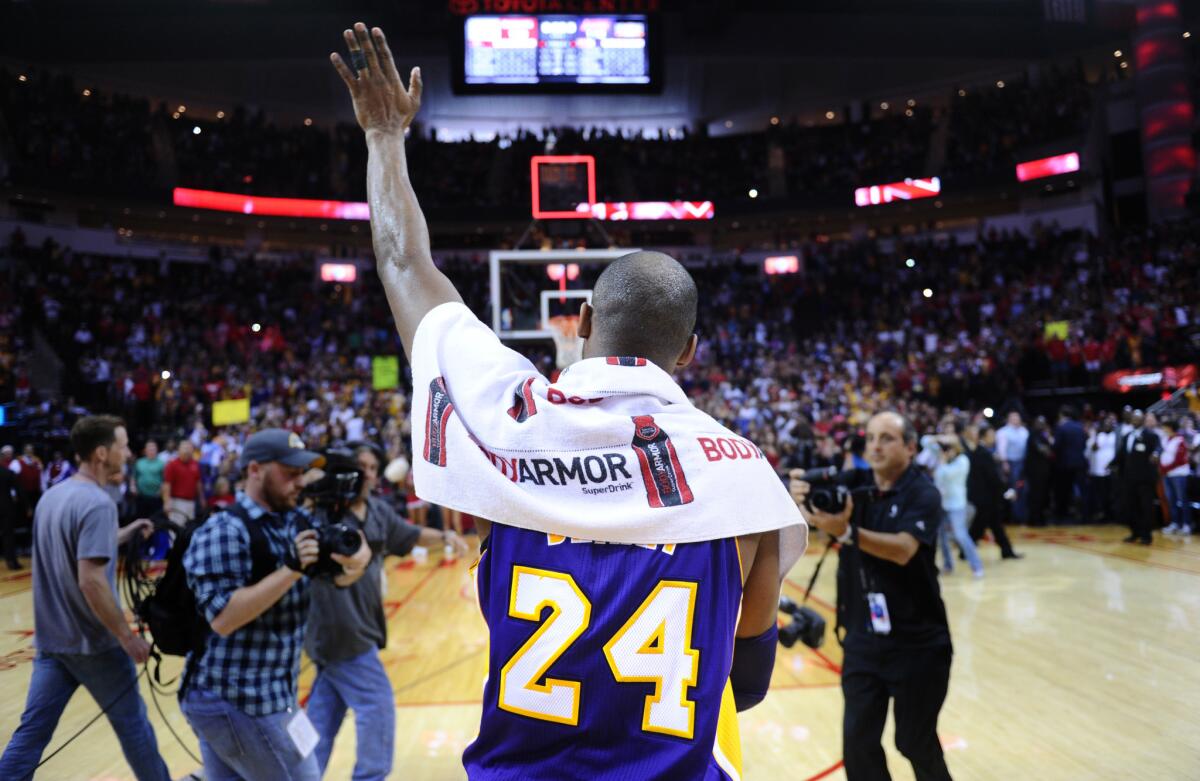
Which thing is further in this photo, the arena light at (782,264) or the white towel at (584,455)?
the arena light at (782,264)

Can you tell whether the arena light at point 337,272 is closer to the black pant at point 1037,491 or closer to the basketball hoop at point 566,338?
the basketball hoop at point 566,338

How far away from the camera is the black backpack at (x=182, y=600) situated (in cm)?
307

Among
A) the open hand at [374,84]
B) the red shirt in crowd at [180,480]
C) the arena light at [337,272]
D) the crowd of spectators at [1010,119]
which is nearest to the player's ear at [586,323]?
the open hand at [374,84]

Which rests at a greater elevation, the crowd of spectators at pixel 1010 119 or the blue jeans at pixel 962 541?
the crowd of spectators at pixel 1010 119

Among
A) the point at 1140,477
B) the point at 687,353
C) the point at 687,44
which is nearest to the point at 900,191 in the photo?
the point at 687,44

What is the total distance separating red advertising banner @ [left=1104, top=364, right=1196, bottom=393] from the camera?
667 inches

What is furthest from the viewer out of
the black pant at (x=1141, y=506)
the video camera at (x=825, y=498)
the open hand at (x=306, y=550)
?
the black pant at (x=1141, y=506)

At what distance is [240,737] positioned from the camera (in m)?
2.96

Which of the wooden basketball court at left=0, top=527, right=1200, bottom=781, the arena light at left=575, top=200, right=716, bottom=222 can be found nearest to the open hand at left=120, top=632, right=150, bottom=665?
the wooden basketball court at left=0, top=527, right=1200, bottom=781

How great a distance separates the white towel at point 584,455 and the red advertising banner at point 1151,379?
19039mm

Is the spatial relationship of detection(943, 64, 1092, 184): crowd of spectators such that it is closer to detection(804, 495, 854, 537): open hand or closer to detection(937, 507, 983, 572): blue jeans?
detection(937, 507, 983, 572): blue jeans

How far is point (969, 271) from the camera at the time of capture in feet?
83.2

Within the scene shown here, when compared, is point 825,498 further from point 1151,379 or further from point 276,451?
point 1151,379

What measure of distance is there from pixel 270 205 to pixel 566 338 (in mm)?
21508
